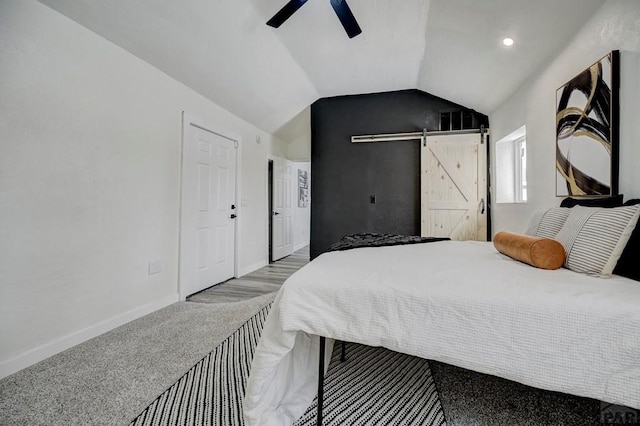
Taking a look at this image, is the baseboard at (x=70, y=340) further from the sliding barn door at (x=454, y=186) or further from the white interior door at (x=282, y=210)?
the sliding barn door at (x=454, y=186)

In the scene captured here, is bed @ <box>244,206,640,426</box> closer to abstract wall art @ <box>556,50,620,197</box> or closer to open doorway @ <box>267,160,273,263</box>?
abstract wall art @ <box>556,50,620,197</box>

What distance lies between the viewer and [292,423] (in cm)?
120

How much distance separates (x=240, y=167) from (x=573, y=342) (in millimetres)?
3750

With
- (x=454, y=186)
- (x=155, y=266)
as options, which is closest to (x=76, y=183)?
(x=155, y=266)

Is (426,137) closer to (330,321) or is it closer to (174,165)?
(174,165)

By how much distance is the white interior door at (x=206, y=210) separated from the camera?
3.00 m

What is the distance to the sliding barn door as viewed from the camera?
12.8 feet

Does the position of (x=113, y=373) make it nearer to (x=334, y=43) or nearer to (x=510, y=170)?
(x=334, y=43)

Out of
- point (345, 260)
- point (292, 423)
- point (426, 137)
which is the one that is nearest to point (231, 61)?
point (345, 260)

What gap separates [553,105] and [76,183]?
3.72 meters

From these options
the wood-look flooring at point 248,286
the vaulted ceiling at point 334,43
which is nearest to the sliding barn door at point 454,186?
the vaulted ceiling at point 334,43

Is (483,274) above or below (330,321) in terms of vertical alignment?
above

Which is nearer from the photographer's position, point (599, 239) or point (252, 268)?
point (599, 239)

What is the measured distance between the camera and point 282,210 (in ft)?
18.3
